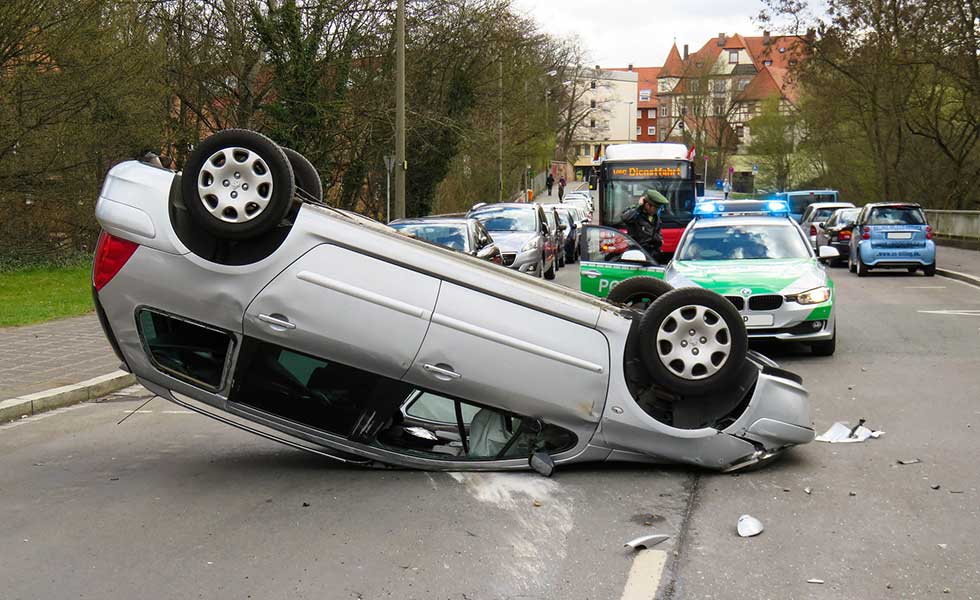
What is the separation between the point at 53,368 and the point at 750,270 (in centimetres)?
757

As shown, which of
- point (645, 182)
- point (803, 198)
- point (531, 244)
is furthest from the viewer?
point (803, 198)

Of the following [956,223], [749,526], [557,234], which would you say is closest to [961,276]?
[557,234]

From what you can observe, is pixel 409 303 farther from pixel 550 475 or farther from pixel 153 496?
pixel 153 496

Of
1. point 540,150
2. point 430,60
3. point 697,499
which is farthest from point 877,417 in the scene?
point 540,150

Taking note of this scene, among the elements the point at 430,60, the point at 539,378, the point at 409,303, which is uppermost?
the point at 430,60

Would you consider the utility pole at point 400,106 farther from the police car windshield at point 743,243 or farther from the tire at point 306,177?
the tire at point 306,177

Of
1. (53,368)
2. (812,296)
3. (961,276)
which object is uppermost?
(812,296)

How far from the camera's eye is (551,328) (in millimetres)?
6598

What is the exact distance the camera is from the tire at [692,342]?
6.70m

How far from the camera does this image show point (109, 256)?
6449 mm

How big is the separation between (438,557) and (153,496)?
215 cm

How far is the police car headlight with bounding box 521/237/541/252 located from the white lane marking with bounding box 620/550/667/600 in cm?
1896

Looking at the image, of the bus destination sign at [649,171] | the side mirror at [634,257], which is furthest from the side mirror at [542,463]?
the bus destination sign at [649,171]

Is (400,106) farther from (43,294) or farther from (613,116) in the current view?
(613,116)
